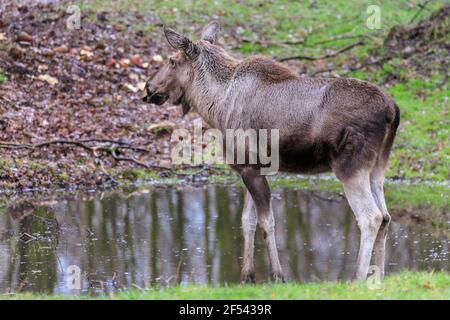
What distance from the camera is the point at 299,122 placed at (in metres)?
9.27

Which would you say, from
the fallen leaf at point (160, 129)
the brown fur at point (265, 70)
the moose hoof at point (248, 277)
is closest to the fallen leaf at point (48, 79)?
the fallen leaf at point (160, 129)

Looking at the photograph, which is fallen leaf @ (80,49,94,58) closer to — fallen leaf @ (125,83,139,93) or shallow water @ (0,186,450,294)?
fallen leaf @ (125,83,139,93)

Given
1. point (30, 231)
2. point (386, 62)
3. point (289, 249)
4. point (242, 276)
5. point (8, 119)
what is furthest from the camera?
point (386, 62)

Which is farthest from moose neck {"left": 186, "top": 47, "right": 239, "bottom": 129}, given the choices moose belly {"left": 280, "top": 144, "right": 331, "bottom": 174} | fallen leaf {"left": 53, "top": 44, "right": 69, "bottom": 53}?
fallen leaf {"left": 53, "top": 44, "right": 69, "bottom": 53}

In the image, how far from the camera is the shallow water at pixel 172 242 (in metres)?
9.96

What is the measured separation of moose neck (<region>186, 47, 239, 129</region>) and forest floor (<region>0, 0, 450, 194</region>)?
4636 mm

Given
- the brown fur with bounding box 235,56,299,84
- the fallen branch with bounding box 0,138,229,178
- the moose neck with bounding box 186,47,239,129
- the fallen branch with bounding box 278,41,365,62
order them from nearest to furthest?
the brown fur with bounding box 235,56,299,84, the moose neck with bounding box 186,47,239,129, the fallen branch with bounding box 0,138,229,178, the fallen branch with bounding box 278,41,365,62

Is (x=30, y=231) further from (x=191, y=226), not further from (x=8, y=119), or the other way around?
(x=8, y=119)

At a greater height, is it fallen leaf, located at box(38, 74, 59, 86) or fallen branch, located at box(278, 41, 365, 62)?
fallen branch, located at box(278, 41, 365, 62)

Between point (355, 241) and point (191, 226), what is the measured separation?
2486 mm

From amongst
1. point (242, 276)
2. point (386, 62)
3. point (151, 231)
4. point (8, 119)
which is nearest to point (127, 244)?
point (151, 231)

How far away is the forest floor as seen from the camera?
16219mm

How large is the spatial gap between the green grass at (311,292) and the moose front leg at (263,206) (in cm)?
98

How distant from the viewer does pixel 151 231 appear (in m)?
12.4
